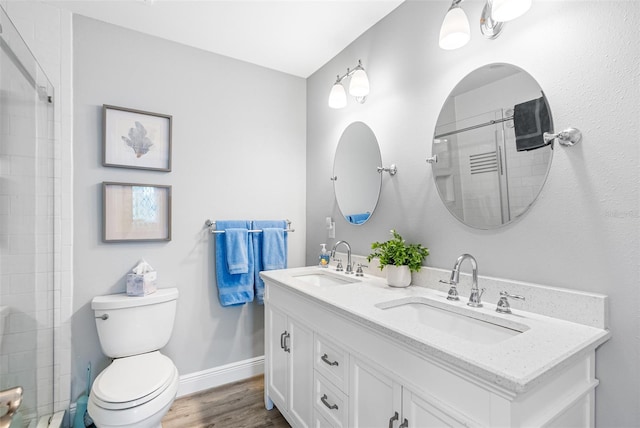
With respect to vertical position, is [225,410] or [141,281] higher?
[141,281]

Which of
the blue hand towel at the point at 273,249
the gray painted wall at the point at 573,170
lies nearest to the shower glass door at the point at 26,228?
the blue hand towel at the point at 273,249

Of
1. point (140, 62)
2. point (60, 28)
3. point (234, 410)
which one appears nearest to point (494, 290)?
point (234, 410)

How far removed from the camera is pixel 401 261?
1.52 metres

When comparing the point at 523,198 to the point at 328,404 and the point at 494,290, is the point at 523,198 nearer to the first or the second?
the point at 494,290

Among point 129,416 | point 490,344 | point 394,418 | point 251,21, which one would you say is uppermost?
point 251,21

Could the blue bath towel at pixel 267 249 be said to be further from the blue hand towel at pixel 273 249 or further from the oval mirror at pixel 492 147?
the oval mirror at pixel 492 147

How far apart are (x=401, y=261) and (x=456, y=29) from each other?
41.0 inches

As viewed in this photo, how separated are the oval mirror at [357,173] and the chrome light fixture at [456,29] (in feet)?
2.32

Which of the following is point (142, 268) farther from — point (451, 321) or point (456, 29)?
point (456, 29)

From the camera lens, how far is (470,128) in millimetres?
1386

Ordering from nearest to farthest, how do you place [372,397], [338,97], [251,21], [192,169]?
[372,397], [251,21], [338,97], [192,169]

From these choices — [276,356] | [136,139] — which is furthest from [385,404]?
[136,139]

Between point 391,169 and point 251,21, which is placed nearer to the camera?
point 391,169

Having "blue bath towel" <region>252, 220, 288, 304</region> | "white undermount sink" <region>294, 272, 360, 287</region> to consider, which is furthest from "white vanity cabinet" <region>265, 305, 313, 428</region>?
"blue bath towel" <region>252, 220, 288, 304</region>
